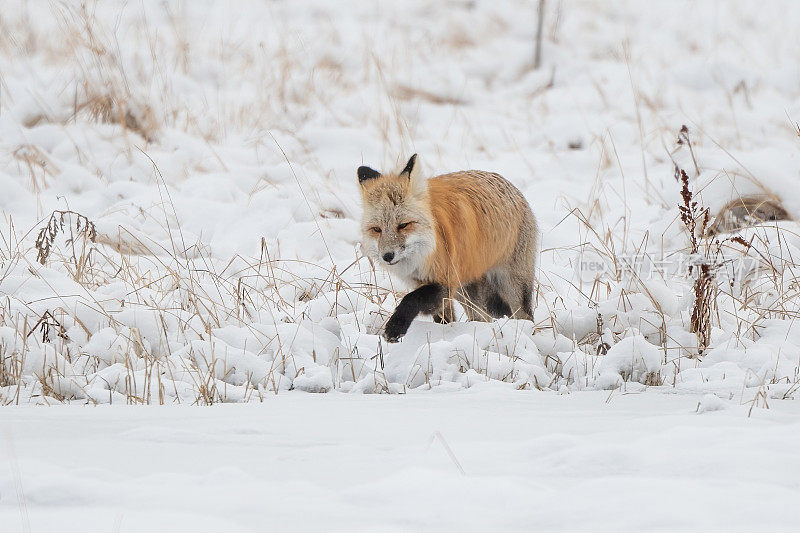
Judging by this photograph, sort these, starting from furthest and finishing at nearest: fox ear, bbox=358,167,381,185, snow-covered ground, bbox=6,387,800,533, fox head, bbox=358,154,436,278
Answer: fox ear, bbox=358,167,381,185
fox head, bbox=358,154,436,278
snow-covered ground, bbox=6,387,800,533

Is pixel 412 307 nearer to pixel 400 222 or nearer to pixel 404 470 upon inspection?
pixel 400 222

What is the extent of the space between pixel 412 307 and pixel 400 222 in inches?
20.1

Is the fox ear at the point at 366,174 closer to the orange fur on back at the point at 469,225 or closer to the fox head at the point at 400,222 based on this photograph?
the fox head at the point at 400,222

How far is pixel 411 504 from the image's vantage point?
6.51ft

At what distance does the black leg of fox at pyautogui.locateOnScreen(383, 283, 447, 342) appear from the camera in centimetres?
443

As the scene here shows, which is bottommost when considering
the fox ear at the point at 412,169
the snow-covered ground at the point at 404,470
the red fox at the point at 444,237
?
the snow-covered ground at the point at 404,470

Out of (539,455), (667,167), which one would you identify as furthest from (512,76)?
(539,455)

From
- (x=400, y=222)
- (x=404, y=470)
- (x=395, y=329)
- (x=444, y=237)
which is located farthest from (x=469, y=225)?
(x=404, y=470)

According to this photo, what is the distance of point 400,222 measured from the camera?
15.3 ft

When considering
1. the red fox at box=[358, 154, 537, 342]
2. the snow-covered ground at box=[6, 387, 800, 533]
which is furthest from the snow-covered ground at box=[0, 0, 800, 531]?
the red fox at box=[358, 154, 537, 342]

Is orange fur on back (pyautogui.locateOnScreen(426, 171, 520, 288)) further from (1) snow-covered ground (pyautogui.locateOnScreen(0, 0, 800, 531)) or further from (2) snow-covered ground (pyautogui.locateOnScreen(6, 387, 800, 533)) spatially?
(2) snow-covered ground (pyautogui.locateOnScreen(6, 387, 800, 533))

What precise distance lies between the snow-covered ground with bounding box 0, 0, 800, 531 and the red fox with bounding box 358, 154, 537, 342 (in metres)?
0.20

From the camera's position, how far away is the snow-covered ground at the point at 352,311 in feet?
6.79

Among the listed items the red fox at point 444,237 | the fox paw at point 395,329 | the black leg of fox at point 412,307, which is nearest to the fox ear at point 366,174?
the red fox at point 444,237
